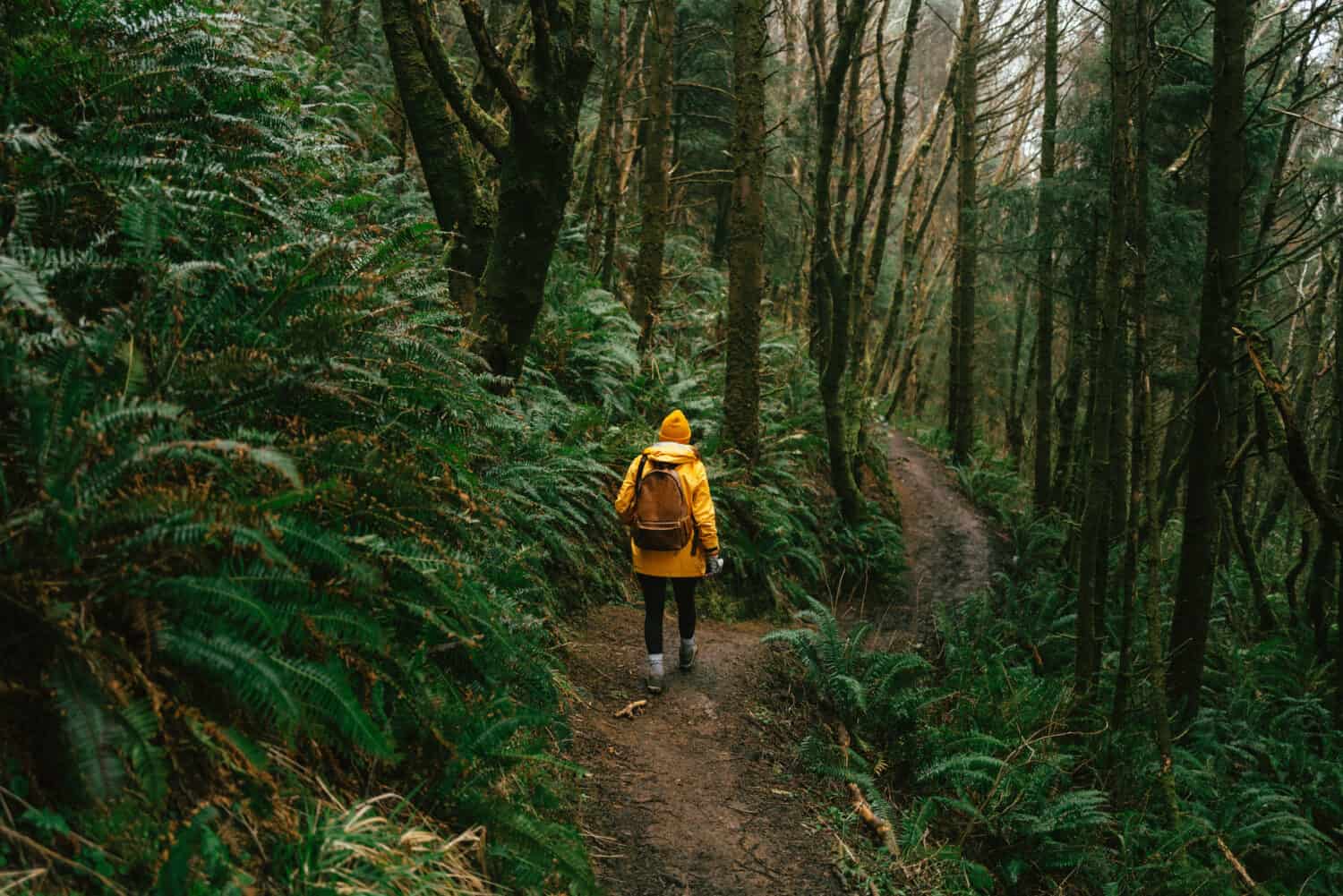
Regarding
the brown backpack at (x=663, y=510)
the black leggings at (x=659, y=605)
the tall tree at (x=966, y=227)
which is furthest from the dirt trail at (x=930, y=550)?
the brown backpack at (x=663, y=510)

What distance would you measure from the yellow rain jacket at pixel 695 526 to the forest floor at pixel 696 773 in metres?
0.82

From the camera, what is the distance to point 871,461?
13320mm

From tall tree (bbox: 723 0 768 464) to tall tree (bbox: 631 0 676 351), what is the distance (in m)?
1.15

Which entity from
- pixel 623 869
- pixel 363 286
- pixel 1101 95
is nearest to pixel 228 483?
pixel 363 286

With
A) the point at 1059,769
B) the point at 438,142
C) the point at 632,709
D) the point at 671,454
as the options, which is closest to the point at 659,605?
the point at 632,709

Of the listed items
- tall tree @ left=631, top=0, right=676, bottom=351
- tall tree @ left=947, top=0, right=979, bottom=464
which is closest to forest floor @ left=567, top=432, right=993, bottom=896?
tall tree @ left=631, top=0, right=676, bottom=351

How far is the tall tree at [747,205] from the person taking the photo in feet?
29.7

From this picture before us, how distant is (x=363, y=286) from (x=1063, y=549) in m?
10.8

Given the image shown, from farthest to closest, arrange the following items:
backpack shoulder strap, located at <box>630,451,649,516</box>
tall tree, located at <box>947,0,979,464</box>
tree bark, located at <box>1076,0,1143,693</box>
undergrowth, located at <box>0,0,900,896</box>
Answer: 1. tall tree, located at <box>947,0,979,464</box>
2. tree bark, located at <box>1076,0,1143,693</box>
3. backpack shoulder strap, located at <box>630,451,649,516</box>
4. undergrowth, located at <box>0,0,900,896</box>

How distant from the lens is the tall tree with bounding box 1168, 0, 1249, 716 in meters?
6.76

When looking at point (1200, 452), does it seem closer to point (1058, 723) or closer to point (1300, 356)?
point (1058, 723)

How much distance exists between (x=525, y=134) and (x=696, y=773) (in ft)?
13.3

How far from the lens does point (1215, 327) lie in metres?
6.93

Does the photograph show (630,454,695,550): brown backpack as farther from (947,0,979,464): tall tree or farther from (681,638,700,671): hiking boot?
(947,0,979,464): tall tree
